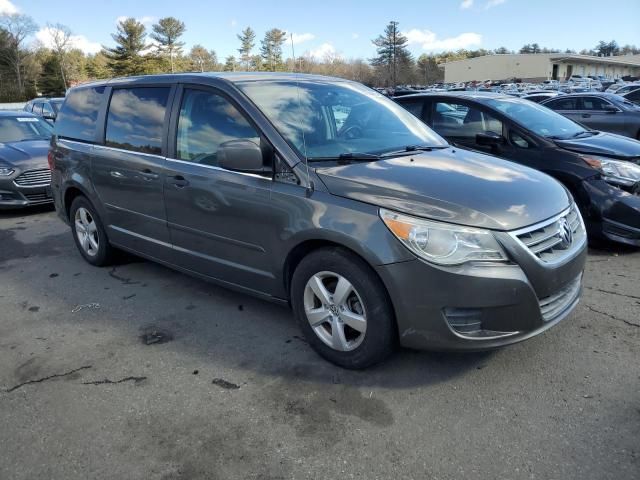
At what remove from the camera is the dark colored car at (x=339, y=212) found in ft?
9.08

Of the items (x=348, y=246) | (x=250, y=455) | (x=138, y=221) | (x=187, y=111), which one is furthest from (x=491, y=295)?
(x=138, y=221)

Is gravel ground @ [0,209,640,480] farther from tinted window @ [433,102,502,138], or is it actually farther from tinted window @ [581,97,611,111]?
tinted window @ [581,97,611,111]

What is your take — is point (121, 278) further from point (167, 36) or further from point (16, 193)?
point (167, 36)

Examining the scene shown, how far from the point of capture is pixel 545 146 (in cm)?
568

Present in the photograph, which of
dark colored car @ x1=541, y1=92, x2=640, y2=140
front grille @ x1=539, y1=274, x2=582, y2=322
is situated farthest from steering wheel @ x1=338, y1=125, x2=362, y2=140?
dark colored car @ x1=541, y1=92, x2=640, y2=140

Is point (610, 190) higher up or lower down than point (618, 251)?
higher up

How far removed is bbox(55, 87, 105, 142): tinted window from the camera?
5.04m

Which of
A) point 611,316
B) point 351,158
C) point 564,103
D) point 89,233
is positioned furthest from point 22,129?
point 564,103

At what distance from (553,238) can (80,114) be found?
15.1 feet

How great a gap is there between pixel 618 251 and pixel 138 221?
4821mm

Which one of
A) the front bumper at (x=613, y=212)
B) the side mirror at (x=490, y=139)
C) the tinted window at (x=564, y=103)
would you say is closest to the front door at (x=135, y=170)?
the side mirror at (x=490, y=139)

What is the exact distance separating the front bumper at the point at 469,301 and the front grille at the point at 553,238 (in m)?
0.08

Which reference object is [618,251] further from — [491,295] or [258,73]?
[258,73]

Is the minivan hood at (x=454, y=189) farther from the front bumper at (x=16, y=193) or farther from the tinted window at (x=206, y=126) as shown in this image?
the front bumper at (x=16, y=193)
